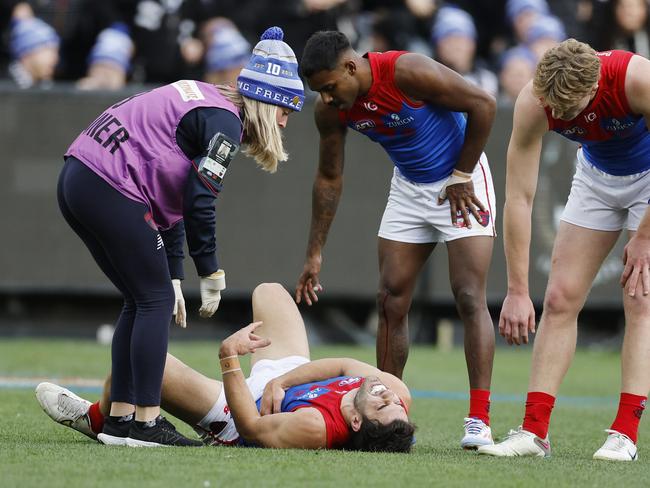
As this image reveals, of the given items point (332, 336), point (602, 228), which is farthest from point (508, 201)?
point (332, 336)

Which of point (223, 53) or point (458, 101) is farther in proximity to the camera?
point (223, 53)

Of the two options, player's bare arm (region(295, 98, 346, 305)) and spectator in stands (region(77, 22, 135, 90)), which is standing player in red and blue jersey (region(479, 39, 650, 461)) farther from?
spectator in stands (region(77, 22, 135, 90))

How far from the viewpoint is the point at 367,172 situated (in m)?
13.5

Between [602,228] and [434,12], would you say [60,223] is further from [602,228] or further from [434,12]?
[602,228]

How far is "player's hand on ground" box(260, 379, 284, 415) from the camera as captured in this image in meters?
6.27

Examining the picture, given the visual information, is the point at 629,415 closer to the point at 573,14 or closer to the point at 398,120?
the point at 398,120

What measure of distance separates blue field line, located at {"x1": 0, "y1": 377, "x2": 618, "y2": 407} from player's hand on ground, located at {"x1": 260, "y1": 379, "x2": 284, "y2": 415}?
10.5 ft

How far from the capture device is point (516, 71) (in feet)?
47.1

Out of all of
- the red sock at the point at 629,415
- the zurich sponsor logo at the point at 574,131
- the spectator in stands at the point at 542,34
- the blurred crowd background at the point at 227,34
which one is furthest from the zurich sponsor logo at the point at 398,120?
the spectator in stands at the point at 542,34

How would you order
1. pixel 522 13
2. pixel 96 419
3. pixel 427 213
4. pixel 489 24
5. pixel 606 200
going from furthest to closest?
1. pixel 489 24
2. pixel 522 13
3. pixel 427 213
4. pixel 606 200
5. pixel 96 419

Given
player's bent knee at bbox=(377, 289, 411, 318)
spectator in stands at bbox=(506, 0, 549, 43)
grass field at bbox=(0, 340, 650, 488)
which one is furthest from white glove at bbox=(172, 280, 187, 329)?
spectator in stands at bbox=(506, 0, 549, 43)

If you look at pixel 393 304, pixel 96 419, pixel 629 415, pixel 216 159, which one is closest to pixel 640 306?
pixel 629 415

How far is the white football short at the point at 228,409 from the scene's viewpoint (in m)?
6.47

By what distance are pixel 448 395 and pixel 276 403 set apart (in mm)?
3907
